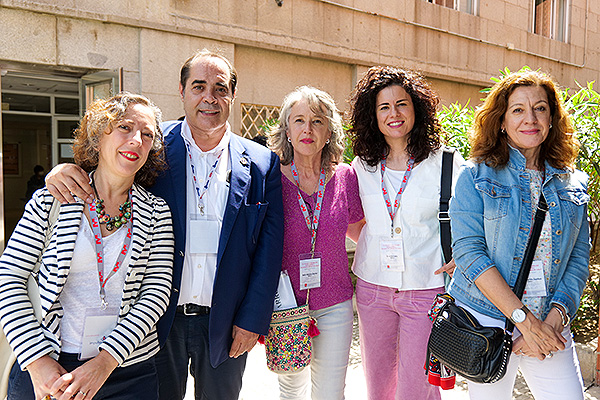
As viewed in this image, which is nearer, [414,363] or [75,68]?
[414,363]

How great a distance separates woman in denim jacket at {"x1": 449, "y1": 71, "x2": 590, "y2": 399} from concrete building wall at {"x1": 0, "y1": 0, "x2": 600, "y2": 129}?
4943mm

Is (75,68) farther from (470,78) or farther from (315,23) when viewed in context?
(470,78)

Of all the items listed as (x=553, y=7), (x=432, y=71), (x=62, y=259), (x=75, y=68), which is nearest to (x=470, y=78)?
(x=432, y=71)

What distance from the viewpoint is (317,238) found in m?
2.54

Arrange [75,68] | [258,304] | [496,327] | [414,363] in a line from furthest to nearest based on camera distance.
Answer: [75,68] < [414,363] < [258,304] < [496,327]

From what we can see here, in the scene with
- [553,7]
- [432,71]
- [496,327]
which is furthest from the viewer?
[553,7]

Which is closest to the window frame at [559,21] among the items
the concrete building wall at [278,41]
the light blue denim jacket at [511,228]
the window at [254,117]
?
the concrete building wall at [278,41]

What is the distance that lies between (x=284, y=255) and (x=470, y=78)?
31.5 ft

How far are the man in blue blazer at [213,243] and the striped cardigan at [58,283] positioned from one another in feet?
0.53

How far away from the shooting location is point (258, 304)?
228 cm

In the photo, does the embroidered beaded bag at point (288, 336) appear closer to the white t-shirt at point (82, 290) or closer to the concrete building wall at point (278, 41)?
the white t-shirt at point (82, 290)

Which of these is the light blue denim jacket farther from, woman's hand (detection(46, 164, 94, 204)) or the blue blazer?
woman's hand (detection(46, 164, 94, 204))

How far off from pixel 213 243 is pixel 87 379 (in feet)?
2.56

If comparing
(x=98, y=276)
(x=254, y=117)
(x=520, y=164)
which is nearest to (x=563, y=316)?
(x=520, y=164)
